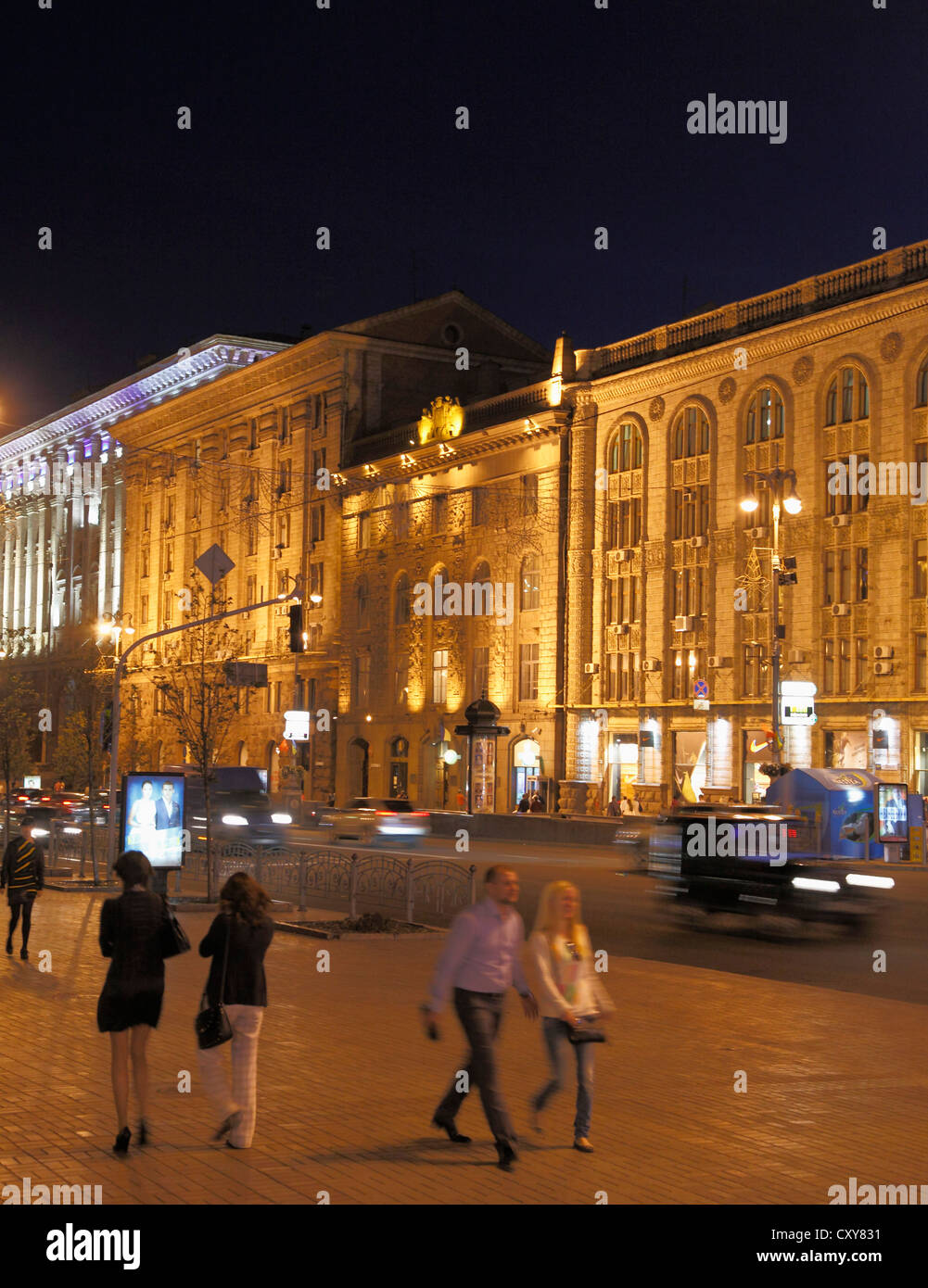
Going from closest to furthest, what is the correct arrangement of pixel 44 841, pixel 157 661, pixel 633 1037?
pixel 633 1037 < pixel 44 841 < pixel 157 661

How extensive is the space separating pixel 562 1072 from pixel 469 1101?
139 centimetres

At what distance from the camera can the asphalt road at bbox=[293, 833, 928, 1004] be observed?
727 inches

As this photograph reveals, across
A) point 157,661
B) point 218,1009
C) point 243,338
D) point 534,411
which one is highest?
point 243,338

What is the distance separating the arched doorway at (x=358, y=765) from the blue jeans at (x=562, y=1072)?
67.1 m

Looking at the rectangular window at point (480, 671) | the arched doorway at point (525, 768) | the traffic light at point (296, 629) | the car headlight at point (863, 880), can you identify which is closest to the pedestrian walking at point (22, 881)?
the car headlight at point (863, 880)

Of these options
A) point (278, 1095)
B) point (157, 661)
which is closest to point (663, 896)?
point (278, 1095)

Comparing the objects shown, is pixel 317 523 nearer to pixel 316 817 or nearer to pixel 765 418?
pixel 316 817

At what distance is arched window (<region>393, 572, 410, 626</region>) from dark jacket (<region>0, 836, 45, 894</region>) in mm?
54964

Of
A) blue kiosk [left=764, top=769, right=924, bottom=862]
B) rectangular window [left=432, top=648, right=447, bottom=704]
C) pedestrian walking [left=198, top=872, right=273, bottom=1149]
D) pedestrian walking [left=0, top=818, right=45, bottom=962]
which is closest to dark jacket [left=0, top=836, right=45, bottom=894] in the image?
pedestrian walking [left=0, top=818, right=45, bottom=962]

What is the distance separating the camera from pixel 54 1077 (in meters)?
11.2

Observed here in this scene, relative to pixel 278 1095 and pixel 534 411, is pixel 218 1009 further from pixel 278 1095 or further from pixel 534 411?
pixel 534 411

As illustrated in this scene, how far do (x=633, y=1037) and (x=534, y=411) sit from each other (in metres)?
54.0
